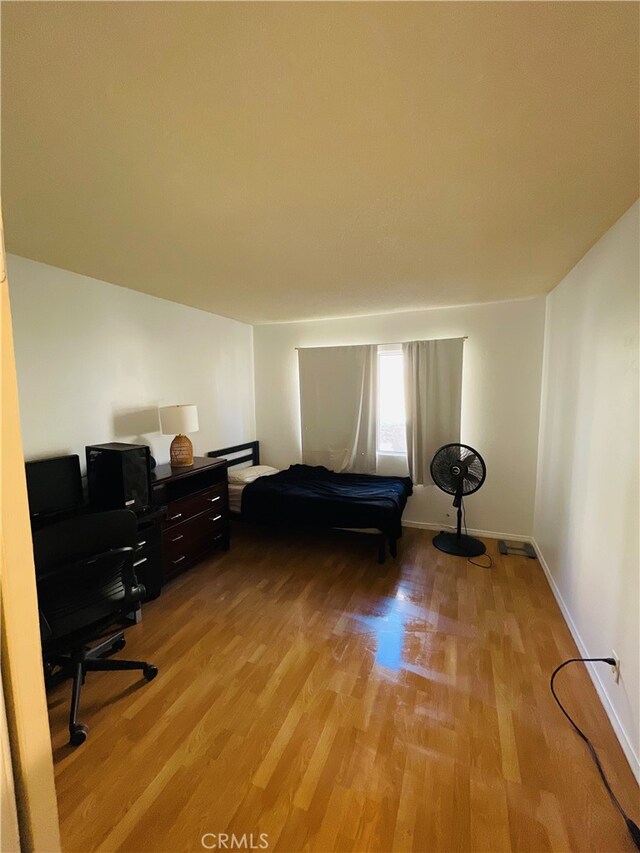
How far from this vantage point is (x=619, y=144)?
1.16m

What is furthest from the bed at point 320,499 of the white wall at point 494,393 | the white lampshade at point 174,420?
the white lampshade at point 174,420

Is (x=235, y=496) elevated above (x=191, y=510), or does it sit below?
below

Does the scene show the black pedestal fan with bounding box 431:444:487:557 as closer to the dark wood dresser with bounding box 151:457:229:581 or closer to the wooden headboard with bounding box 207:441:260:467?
the dark wood dresser with bounding box 151:457:229:581

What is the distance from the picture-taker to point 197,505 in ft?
10.00

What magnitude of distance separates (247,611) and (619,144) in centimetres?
305

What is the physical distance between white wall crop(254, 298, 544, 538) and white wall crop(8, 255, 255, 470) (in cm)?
179

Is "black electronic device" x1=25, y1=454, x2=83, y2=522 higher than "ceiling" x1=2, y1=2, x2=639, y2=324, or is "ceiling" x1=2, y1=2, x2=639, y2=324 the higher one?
"ceiling" x1=2, y1=2, x2=639, y2=324

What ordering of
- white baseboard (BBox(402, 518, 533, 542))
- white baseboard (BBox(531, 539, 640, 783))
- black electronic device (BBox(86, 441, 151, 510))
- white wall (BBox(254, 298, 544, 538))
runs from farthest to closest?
white baseboard (BBox(402, 518, 533, 542)) → white wall (BBox(254, 298, 544, 538)) → black electronic device (BBox(86, 441, 151, 510)) → white baseboard (BBox(531, 539, 640, 783))

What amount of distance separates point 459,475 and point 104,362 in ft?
10.5

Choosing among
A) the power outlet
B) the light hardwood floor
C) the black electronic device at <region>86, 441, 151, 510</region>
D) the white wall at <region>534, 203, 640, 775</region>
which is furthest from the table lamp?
the power outlet

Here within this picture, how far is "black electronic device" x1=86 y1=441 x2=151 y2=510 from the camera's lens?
2387 mm

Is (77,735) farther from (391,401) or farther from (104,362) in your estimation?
(391,401)

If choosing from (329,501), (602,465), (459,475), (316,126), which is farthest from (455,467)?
(316,126)

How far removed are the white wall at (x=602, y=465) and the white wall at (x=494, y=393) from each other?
2.10ft
